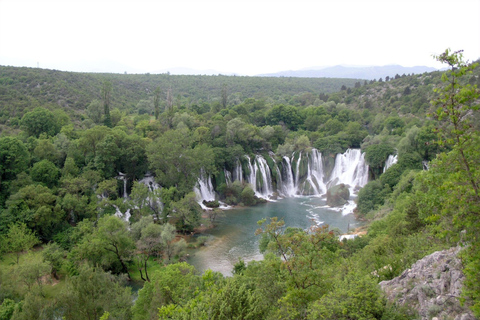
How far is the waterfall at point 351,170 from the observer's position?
155ft

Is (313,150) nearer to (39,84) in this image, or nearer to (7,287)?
(7,287)

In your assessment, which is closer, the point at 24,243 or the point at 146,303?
the point at 146,303

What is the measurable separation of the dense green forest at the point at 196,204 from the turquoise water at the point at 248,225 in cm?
233

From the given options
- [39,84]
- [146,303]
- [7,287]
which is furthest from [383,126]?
[39,84]

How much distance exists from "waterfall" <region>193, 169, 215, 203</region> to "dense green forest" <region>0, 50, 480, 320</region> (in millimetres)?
740

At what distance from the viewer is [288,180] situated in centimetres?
4959

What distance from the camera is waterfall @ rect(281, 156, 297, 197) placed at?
48.5 metres

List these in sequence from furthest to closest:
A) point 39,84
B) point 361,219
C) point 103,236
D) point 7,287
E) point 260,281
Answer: point 39,84
point 361,219
point 103,236
point 7,287
point 260,281

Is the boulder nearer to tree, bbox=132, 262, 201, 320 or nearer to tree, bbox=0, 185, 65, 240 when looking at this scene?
tree, bbox=132, 262, 201, 320

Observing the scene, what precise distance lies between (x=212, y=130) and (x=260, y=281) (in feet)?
125

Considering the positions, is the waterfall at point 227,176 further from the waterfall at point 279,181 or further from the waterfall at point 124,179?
the waterfall at point 124,179

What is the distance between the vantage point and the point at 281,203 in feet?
142

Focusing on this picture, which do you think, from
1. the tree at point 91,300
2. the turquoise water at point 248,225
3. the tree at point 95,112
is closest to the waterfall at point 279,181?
the turquoise water at point 248,225

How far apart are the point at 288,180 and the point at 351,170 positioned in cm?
968
